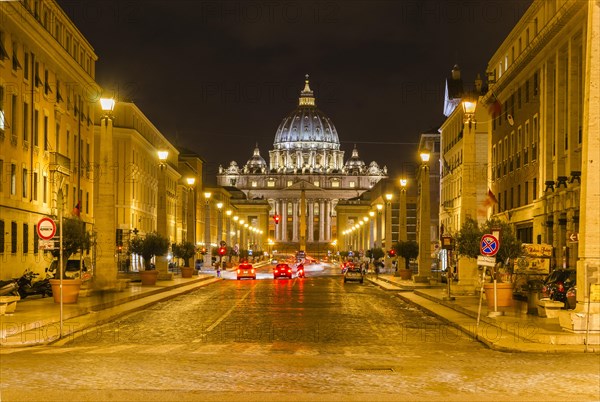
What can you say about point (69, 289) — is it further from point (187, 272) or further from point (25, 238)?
point (187, 272)

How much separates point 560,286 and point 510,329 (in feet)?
29.4

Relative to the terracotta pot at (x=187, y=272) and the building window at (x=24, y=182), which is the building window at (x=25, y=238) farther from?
the terracotta pot at (x=187, y=272)

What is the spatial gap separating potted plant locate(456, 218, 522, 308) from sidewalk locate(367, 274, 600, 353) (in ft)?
1.95

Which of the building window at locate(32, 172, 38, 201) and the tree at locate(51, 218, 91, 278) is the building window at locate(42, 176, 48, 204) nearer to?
the building window at locate(32, 172, 38, 201)

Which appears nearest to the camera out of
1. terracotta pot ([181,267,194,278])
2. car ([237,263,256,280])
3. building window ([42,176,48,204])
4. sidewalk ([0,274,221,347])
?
sidewalk ([0,274,221,347])

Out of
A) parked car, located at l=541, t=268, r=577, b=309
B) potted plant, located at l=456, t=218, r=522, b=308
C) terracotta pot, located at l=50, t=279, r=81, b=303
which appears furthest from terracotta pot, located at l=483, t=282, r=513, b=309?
terracotta pot, located at l=50, t=279, r=81, b=303

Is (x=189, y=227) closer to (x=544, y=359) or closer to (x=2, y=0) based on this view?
(x=2, y=0)

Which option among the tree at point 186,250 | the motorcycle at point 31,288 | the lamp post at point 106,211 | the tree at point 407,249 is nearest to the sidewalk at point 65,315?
the lamp post at point 106,211

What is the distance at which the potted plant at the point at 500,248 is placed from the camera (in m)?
30.3

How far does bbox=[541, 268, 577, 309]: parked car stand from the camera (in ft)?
99.8

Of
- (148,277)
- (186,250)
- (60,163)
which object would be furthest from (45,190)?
(186,250)

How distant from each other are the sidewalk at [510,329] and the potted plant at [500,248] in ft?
1.95

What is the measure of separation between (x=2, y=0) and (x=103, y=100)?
10755 mm

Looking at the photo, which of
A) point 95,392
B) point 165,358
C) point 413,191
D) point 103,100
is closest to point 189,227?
point 103,100
